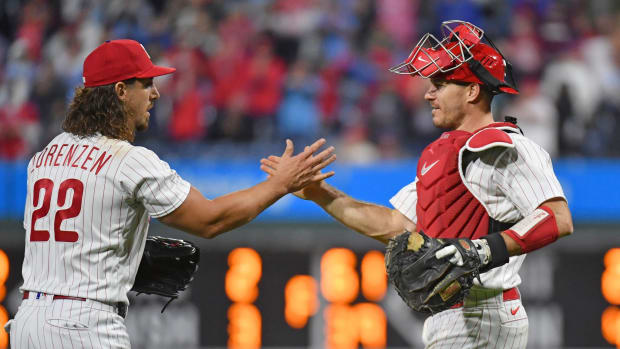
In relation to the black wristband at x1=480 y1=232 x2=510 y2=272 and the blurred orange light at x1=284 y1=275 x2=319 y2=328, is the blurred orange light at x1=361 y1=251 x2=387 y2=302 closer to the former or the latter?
the blurred orange light at x1=284 y1=275 x2=319 y2=328

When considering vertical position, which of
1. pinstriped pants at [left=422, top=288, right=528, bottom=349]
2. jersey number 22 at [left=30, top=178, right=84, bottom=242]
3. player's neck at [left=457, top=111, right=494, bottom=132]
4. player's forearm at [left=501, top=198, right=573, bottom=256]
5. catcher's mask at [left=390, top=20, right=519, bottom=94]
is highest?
catcher's mask at [left=390, top=20, right=519, bottom=94]

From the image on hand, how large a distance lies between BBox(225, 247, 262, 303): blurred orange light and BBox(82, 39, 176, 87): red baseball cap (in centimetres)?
398

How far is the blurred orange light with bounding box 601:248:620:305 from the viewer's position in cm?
745

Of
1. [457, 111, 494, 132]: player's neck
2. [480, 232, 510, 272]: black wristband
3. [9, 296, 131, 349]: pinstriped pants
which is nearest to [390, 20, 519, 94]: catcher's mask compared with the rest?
[457, 111, 494, 132]: player's neck

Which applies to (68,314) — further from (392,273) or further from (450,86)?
(450,86)

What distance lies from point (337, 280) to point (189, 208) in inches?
161

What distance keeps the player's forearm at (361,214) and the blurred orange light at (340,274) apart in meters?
2.94

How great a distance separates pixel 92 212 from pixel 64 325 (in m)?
0.47

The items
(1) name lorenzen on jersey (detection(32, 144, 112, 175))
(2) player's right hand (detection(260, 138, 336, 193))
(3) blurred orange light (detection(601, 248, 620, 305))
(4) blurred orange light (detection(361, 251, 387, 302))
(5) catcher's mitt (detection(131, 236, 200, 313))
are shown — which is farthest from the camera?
(4) blurred orange light (detection(361, 251, 387, 302))

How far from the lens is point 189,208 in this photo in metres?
3.72

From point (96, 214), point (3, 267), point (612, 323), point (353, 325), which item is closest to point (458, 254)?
point (96, 214)

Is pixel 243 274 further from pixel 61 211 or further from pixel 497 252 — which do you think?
pixel 497 252

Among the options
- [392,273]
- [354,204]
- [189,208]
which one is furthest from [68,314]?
[354,204]

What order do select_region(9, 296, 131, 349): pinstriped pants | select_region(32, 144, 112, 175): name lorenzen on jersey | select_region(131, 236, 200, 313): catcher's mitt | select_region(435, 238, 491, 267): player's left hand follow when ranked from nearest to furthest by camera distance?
select_region(435, 238, 491, 267): player's left hand → select_region(9, 296, 131, 349): pinstriped pants → select_region(32, 144, 112, 175): name lorenzen on jersey → select_region(131, 236, 200, 313): catcher's mitt
